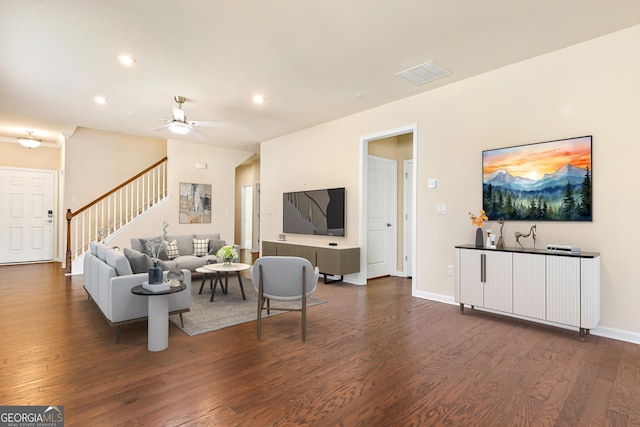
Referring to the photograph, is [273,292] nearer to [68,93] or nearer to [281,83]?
[281,83]

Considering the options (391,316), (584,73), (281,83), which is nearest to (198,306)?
(391,316)

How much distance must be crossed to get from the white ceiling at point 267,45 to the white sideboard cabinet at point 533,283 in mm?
2183

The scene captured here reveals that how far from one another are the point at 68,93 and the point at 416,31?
4951 millimetres

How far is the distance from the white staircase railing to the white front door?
1.97 metres

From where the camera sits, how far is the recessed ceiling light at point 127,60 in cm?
373

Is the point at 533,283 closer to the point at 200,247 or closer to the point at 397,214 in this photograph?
the point at 397,214

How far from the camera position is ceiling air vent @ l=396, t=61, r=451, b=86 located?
12.8 ft

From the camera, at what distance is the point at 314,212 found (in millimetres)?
6363

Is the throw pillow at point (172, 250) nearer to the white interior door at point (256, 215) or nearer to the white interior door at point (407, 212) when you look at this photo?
the white interior door at point (407, 212)

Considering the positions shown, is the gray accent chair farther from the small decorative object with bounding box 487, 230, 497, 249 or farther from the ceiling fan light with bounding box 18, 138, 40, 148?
the ceiling fan light with bounding box 18, 138, 40, 148

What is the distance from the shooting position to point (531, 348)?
2963 mm

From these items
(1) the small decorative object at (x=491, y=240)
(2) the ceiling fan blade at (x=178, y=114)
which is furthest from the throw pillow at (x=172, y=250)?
(1) the small decorative object at (x=491, y=240)

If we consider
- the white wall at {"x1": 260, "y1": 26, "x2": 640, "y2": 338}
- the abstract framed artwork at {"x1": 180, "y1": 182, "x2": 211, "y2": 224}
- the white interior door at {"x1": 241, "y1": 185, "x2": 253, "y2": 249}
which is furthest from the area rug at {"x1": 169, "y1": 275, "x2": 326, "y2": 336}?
the white interior door at {"x1": 241, "y1": 185, "x2": 253, "y2": 249}

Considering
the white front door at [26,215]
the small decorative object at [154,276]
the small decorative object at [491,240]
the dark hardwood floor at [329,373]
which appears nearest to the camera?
the dark hardwood floor at [329,373]
